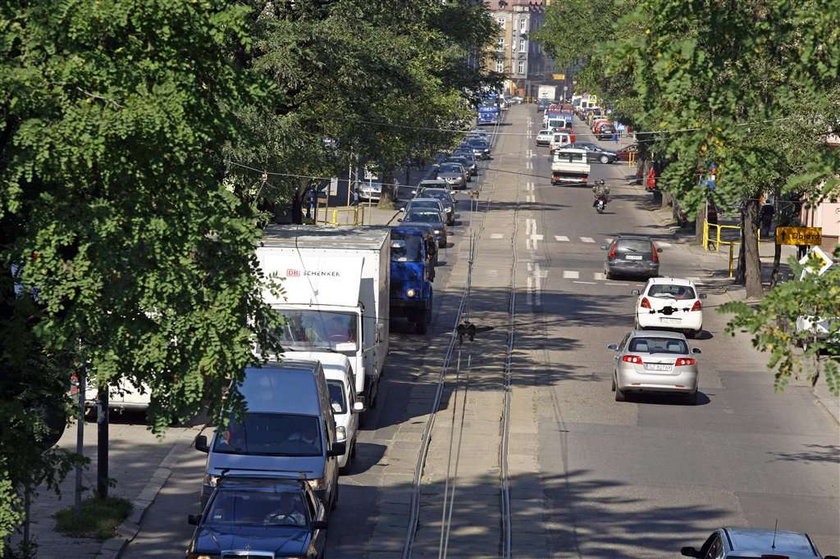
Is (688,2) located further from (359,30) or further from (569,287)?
(569,287)

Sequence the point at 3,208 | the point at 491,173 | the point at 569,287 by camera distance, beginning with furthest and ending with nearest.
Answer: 1. the point at 491,173
2. the point at 569,287
3. the point at 3,208

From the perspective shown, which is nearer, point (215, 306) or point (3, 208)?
point (3, 208)

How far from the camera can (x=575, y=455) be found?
24.7 metres

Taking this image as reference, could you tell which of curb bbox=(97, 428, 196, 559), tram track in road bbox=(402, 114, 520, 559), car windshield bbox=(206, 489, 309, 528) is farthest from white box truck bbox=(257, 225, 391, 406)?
car windshield bbox=(206, 489, 309, 528)

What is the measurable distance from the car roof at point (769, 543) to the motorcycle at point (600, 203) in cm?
5775

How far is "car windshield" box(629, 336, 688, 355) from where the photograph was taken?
1144 inches

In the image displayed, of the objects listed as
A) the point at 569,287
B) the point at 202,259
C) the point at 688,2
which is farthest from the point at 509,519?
the point at 569,287

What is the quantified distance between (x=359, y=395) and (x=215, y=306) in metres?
12.6

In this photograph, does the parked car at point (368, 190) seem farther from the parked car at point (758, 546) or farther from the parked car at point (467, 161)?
the parked car at point (758, 546)

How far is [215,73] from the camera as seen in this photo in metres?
13.8

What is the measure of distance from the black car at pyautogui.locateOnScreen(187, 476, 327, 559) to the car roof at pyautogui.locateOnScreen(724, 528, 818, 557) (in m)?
4.71

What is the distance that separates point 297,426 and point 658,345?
11678 millimetres

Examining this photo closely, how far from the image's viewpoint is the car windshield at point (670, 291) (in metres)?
37.5

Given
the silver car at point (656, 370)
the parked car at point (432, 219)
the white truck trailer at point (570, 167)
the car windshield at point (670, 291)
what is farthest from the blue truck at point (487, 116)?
the silver car at point (656, 370)
